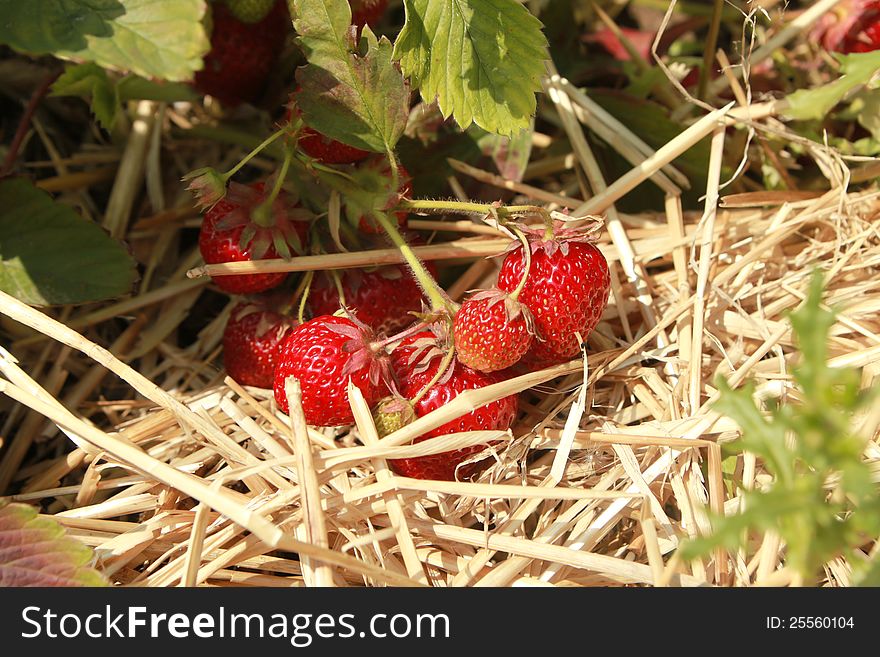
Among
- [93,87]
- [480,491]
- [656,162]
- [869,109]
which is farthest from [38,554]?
[869,109]

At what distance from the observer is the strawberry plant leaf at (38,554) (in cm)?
83

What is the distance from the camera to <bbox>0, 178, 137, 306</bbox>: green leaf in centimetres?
111

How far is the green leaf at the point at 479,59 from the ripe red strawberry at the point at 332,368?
29cm

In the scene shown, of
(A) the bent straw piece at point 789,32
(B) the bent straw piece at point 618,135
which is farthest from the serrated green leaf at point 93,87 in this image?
(A) the bent straw piece at point 789,32

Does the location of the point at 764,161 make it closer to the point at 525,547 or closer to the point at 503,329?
the point at 503,329

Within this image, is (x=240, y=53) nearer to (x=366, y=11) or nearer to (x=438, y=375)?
(x=366, y=11)

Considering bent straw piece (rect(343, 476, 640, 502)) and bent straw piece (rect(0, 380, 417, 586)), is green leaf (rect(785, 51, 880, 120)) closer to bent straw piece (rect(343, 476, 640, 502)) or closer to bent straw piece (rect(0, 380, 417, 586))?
bent straw piece (rect(343, 476, 640, 502))

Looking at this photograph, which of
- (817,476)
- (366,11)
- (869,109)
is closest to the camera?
(817,476)

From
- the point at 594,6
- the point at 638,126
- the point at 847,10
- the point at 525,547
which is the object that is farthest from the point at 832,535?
the point at 594,6

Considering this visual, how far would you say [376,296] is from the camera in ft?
3.56

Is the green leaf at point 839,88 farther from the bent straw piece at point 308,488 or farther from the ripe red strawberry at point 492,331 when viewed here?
the bent straw piece at point 308,488

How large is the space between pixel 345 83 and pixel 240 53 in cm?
37

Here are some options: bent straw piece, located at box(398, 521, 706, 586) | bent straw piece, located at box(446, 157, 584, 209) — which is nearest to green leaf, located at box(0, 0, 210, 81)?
bent straw piece, located at box(446, 157, 584, 209)
